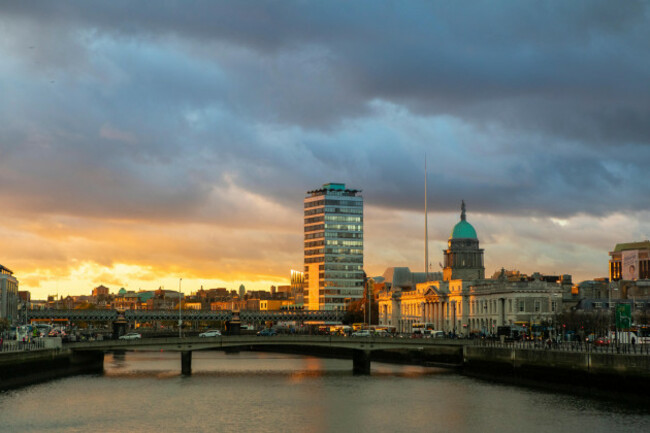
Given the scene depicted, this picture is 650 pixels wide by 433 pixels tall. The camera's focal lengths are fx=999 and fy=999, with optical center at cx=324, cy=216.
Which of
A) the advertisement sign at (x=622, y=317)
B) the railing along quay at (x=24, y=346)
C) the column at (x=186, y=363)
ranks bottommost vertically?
the column at (x=186, y=363)

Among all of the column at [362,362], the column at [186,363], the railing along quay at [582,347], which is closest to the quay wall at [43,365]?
the column at [186,363]

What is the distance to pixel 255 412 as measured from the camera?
280 feet

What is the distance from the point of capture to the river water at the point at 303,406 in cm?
7694

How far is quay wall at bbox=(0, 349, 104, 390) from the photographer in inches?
3907

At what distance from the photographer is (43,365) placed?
113750 mm

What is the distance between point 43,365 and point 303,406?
3818 cm

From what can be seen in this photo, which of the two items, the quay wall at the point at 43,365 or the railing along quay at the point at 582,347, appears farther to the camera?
the quay wall at the point at 43,365

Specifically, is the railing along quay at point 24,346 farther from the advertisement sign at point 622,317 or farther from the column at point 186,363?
the advertisement sign at point 622,317

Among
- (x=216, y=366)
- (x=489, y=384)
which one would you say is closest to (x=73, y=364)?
(x=216, y=366)

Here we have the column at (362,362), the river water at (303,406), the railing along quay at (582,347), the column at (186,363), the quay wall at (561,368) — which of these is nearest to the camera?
the river water at (303,406)

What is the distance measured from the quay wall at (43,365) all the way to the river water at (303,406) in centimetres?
198

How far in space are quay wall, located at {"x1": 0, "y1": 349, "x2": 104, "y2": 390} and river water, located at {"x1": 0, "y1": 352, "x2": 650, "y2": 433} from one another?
198 centimetres

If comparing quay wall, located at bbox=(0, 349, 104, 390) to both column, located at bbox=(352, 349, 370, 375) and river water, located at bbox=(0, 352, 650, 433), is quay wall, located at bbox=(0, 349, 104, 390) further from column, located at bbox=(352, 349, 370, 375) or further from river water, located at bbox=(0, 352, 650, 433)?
column, located at bbox=(352, 349, 370, 375)

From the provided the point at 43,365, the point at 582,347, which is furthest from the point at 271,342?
the point at 582,347
